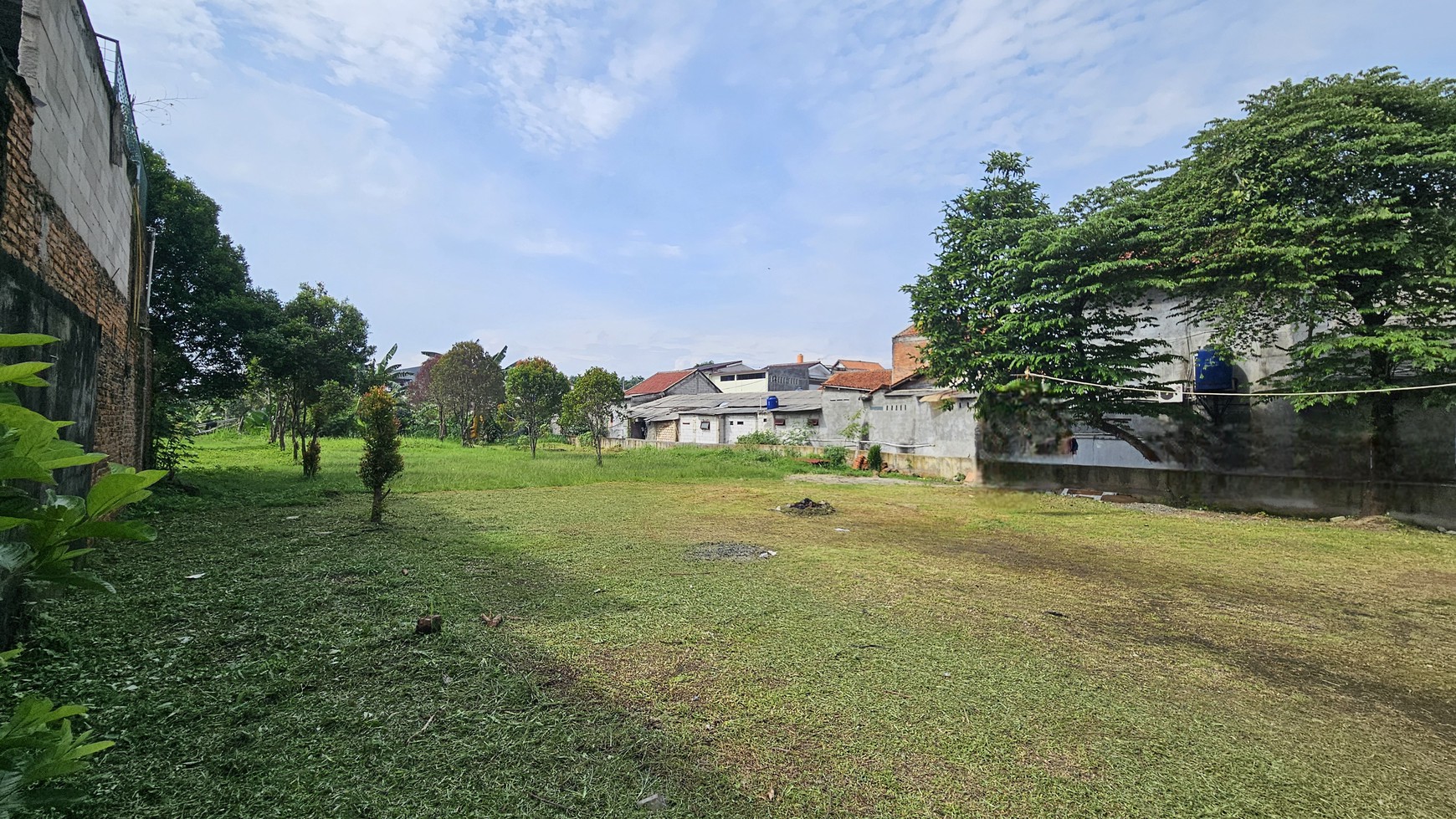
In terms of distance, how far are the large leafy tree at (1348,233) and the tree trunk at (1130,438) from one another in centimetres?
353

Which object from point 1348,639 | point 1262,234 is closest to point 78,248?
point 1348,639

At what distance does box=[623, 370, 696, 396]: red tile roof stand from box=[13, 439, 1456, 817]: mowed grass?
3775 cm

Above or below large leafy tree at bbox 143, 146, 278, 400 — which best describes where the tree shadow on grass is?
below

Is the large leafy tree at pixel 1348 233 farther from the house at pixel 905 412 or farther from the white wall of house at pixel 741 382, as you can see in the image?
the white wall of house at pixel 741 382

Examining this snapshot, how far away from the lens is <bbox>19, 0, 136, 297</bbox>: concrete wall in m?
4.69

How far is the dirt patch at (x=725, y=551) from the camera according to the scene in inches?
288

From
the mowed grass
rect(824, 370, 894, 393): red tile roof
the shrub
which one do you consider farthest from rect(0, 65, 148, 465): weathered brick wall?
rect(824, 370, 894, 393): red tile roof

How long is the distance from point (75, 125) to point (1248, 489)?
18730mm

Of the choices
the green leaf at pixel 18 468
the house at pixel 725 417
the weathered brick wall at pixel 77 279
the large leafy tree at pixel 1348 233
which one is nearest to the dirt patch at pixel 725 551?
the weathered brick wall at pixel 77 279

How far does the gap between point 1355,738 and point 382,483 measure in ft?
30.8

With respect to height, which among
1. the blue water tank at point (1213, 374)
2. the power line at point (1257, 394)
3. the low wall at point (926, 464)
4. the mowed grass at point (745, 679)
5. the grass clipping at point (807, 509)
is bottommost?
the mowed grass at point (745, 679)

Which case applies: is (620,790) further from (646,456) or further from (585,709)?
(646,456)

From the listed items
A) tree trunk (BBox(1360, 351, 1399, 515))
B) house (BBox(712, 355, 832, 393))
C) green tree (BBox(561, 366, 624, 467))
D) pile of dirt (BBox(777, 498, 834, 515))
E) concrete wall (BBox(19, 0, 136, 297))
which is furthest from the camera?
house (BBox(712, 355, 832, 393))

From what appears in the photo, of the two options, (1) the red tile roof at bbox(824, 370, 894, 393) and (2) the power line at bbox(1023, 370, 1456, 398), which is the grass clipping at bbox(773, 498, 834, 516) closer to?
(2) the power line at bbox(1023, 370, 1456, 398)
